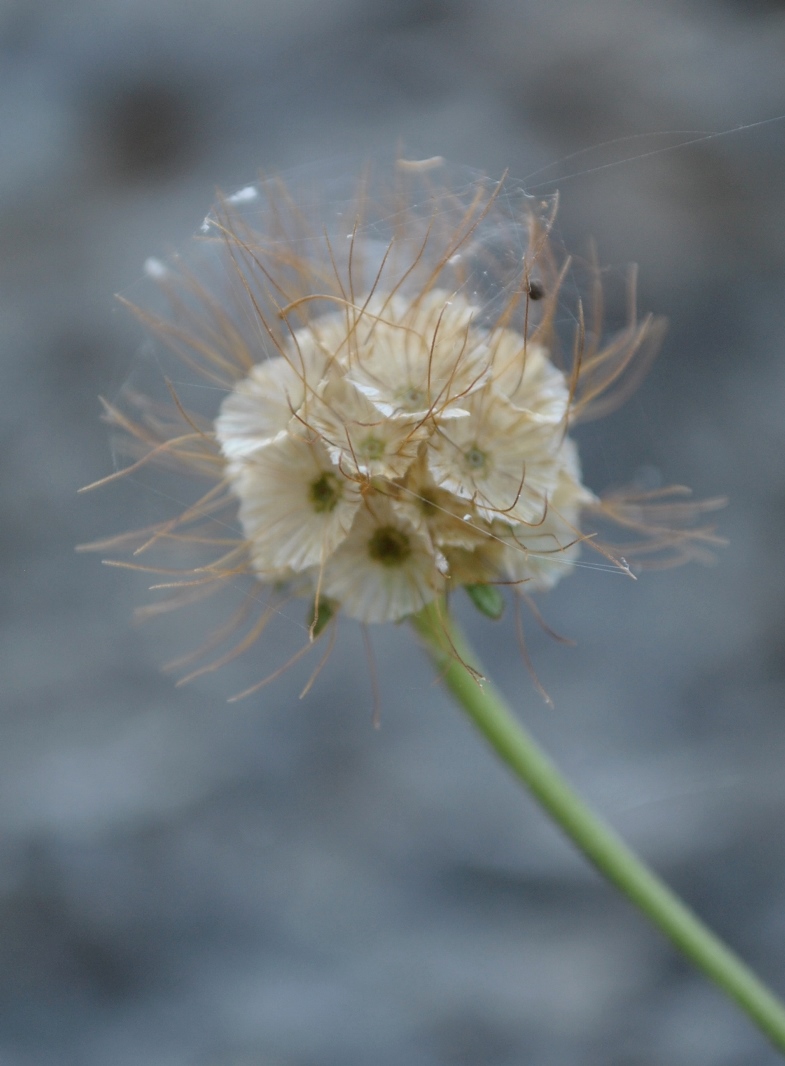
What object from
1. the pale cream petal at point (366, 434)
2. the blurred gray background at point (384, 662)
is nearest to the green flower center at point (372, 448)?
the pale cream petal at point (366, 434)

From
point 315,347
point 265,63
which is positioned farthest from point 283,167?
point 315,347

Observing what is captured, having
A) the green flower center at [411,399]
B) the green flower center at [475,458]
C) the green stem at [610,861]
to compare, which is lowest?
the green stem at [610,861]

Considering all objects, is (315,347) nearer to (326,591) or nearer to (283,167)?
(326,591)

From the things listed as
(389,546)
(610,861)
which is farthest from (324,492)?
(610,861)

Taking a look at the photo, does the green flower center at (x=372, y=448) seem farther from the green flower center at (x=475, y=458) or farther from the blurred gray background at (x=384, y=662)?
the blurred gray background at (x=384, y=662)

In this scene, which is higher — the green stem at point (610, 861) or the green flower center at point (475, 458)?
the green flower center at point (475, 458)

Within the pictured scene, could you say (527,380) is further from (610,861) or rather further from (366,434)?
(610,861)
